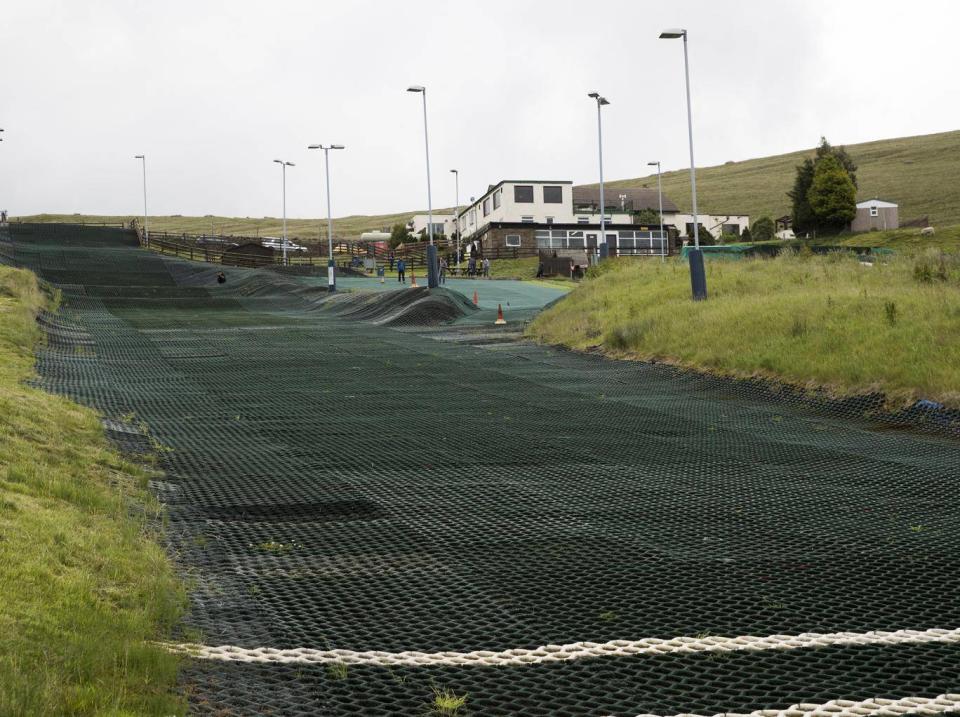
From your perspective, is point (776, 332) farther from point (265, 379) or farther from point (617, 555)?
point (617, 555)

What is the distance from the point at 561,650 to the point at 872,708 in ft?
4.18

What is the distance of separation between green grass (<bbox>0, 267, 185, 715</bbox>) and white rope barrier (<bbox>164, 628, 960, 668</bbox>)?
1.15 ft

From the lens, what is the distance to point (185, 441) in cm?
991

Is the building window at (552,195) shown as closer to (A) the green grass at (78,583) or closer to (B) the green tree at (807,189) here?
(B) the green tree at (807,189)

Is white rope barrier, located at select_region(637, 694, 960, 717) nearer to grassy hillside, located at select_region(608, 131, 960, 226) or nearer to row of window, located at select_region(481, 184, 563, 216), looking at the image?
row of window, located at select_region(481, 184, 563, 216)

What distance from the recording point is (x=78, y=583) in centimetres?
487

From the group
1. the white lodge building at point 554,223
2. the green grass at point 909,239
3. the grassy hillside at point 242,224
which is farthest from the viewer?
the grassy hillside at point 242,224

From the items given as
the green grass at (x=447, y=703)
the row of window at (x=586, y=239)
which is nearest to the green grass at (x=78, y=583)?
the green grass at (x=447, y=703)

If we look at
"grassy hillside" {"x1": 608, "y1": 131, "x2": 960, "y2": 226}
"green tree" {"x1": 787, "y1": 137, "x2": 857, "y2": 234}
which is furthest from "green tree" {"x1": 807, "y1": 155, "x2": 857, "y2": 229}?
"grassy hillside" {"x1": 608, "y1": 131, "x2": 960, "y2": 226}

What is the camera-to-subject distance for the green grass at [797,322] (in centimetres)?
1312

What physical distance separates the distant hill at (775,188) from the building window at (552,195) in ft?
79.8

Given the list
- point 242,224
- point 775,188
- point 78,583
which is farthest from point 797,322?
point 242,224

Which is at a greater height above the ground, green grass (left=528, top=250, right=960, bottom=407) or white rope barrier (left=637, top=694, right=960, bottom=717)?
green grass (left=528, top=250, right=960, bottom=407)

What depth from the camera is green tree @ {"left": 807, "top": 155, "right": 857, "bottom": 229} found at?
70.2m
